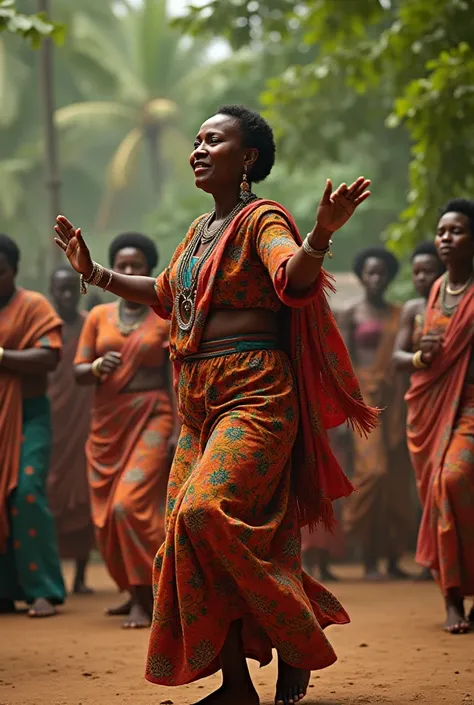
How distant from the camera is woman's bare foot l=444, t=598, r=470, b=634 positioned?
7.73 m

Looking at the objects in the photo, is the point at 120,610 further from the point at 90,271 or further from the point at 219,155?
the point at 219,155

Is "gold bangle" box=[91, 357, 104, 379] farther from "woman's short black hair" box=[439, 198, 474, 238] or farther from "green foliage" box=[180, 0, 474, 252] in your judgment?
"green foliage" box=[180, 0, 474, 252]

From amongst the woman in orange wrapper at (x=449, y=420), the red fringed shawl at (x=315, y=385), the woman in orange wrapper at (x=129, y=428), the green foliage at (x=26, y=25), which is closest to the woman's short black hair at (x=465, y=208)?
the woman in orange wrapper at (x=449, y=420)

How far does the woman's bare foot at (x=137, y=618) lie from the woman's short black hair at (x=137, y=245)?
7.69ft

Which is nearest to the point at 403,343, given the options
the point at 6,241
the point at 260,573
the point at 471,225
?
the point at 471,225

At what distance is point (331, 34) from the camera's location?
14.6 meters

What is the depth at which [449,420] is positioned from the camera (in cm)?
804

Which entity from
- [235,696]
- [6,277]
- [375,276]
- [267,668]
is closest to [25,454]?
[6,277]

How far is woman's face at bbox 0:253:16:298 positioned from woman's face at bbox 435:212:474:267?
3024mm

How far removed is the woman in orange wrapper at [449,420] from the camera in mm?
7895

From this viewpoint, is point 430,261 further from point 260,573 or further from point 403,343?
point 260,573

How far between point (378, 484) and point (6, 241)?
4438 mm

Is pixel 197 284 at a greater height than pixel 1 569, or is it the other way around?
pixel 197 284

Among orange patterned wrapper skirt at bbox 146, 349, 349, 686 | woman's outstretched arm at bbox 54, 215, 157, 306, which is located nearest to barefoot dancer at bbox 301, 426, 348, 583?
woman's outstretched arm at bbox 54, 215, 157, 306
